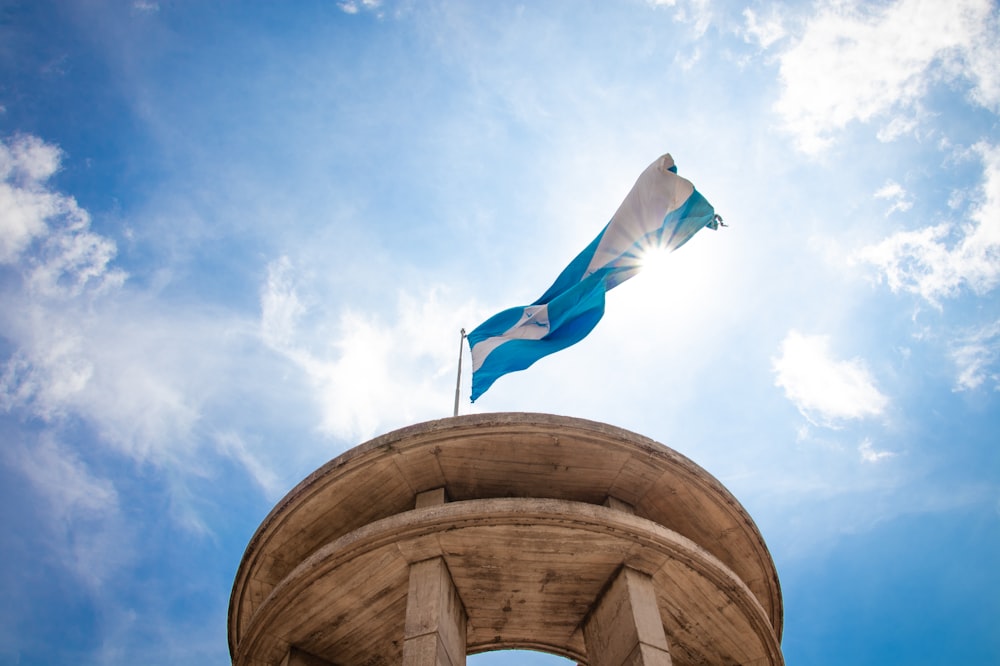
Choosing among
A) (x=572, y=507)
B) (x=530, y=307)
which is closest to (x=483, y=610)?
(x=572, y=507)

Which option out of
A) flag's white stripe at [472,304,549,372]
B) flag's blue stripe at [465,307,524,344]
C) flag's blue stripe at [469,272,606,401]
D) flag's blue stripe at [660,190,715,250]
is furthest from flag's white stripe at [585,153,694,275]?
flag's blue stripe at [465,307,524,344]

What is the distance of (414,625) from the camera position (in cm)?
1044

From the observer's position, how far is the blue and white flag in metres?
15.0

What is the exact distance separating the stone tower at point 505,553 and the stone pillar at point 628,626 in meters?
0.04

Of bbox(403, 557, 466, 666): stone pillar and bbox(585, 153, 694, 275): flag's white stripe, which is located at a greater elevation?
bbox(585, 153, 694, 275): flag's white stripe

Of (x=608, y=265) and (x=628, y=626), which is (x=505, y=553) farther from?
(x=608, y=265)

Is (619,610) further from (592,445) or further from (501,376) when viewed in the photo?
(501,376)

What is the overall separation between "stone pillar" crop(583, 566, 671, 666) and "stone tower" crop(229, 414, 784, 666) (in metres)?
0.04

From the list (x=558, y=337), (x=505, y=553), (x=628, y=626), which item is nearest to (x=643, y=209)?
(x=558, y=337)

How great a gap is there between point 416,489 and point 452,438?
1.45m

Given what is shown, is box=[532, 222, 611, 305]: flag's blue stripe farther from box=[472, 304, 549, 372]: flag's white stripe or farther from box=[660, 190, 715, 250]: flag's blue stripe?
box=[660, 190, 715, 250]: flag's blue stripe

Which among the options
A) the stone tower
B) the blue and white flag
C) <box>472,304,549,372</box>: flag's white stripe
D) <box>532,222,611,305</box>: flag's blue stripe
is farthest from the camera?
<box>532,222,611,305</box>: flag's blue stripe

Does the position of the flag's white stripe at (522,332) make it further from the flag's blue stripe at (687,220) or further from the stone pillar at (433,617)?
the stone pillar at (433,617)

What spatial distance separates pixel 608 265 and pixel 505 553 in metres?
7.09
